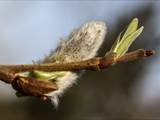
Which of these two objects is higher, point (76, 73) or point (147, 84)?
point (76, 73)

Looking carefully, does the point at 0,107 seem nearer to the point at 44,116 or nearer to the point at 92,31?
the point at 44,116

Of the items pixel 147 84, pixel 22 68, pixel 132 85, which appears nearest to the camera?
pixel 22 68

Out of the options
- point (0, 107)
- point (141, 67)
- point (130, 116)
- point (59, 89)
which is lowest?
point (0, 107)

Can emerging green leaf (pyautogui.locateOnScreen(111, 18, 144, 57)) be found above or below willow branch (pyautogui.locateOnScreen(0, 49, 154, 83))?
above

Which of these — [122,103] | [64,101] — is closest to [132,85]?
[64,101]

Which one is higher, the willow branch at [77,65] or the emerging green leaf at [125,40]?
the emerging green leaf at [125,40]

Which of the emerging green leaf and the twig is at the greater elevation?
the emerging green leaf

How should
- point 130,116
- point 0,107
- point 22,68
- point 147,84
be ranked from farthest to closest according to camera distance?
1. point 0,107
2. point 147,84
3. point 130,116
4. point 22,68

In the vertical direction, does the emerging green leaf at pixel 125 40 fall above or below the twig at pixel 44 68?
above
